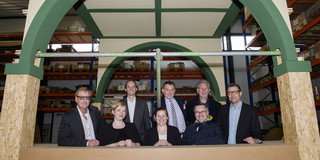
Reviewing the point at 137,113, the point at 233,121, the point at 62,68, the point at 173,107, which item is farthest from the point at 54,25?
the point at 62,68

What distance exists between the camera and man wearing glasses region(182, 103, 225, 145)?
236 cm

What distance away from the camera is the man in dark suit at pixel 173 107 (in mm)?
2975

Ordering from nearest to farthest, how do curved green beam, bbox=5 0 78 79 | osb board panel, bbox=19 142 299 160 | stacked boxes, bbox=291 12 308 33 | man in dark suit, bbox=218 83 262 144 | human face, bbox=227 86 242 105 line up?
osb board panel, bbox=19 142 299 160, curved green beam, bbox=5 0 78 79, man in dark suit, bbox=218 83 262 144, human face, bbox=227 86 242 105, stacked boxes, bbox=291 12 308 33

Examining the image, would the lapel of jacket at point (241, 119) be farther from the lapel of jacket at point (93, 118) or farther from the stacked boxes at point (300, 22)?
the stacked boxes at point (300, 22)

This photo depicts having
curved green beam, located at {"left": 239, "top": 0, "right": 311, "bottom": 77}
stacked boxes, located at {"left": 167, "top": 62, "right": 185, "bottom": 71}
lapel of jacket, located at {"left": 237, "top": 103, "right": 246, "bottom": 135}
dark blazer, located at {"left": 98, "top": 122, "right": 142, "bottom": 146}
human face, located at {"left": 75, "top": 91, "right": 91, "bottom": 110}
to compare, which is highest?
stacked boxes, located at {"left": 167, "top": 62, "right": 185, "bottom": 71}

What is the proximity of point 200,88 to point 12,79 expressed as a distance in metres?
2.32

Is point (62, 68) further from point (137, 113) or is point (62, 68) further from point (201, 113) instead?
point (201, 113)

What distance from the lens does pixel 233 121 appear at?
253 cm

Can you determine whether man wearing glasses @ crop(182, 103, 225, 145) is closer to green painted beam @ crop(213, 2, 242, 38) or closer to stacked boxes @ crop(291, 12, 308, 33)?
green painted beam @ crop(213, 2, 242, 38)

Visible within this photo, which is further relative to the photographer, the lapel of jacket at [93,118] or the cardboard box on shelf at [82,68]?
the cardboard box on shelf at [82,68]

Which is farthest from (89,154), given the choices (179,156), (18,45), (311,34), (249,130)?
(18,45)

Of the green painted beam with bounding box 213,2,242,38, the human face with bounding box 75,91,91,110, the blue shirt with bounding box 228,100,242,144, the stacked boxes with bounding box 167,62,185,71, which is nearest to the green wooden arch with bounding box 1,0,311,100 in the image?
the human face with bounding box 75,91,91,110

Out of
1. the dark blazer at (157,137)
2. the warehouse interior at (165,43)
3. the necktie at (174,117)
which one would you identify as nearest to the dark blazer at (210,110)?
the necktie at (174,117)

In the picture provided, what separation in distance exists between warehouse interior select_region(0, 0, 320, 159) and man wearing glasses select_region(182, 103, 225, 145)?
0.69 metres
